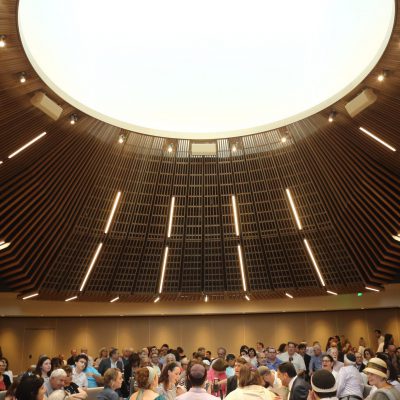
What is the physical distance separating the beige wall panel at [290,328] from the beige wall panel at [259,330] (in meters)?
0.20

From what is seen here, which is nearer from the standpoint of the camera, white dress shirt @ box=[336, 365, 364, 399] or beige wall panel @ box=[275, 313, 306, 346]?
white dress shirt @ box=[336, 365, 364, 399]

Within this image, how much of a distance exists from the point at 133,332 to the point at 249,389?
50.6 ft

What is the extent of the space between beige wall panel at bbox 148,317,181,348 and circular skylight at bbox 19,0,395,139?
10.3 meters

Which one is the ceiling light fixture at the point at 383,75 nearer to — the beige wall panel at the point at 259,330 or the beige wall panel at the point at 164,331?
the beige wall panel at the point at 259,330

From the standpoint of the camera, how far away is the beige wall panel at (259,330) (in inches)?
767

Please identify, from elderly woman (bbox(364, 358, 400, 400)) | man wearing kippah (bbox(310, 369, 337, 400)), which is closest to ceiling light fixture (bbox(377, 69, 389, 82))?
elderly woman (bbox(364, 358, 400, 400))

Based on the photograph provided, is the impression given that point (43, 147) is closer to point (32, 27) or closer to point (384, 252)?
point (32, 27)

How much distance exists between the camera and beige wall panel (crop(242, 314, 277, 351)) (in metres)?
19.5

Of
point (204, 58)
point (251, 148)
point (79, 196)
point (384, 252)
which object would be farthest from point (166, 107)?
point (384, 252)

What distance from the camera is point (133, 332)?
19.6 metres

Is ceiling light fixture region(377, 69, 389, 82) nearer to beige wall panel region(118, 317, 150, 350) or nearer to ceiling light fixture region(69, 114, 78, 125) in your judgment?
ceiling light fixture region(69, 114, 78, 125)

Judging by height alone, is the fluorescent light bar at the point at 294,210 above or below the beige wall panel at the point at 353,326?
above

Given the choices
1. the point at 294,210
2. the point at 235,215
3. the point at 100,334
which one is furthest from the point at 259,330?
the point at 294,210

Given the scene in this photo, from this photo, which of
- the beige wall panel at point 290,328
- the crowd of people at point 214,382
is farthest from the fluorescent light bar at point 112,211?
the beige wall panel at point 290,328
